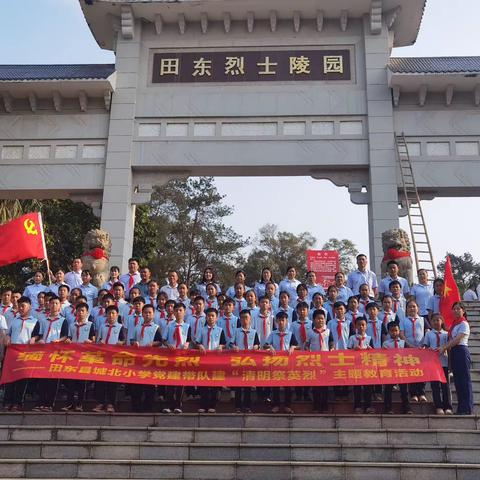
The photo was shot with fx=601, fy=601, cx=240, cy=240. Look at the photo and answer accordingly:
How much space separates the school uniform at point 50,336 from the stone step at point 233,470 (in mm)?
1302

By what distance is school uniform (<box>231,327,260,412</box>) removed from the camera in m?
6.27

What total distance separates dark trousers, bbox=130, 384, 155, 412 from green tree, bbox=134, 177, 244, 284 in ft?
58.3

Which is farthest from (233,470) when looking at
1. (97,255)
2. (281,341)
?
(97,255)

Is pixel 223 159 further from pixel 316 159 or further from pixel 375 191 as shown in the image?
pixel 375 191

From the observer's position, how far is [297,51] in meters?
11.9

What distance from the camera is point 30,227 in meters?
8.67

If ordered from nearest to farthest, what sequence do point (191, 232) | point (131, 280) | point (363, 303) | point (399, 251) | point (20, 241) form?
point (363, 303)
point (131, 280)
point (20, 241)
point (399, 251)
point (191, 232)

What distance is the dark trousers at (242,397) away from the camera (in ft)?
20.5

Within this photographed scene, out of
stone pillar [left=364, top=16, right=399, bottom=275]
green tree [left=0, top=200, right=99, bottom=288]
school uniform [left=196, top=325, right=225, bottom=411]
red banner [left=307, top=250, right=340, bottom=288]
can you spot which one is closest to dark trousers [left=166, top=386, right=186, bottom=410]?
school uniform [left=196, top=325, right=225, bottom=411]

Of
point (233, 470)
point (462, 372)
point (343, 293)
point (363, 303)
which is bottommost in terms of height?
point (233, 470)

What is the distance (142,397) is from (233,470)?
1.73m

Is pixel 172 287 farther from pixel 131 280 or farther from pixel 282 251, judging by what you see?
pixel 282 251

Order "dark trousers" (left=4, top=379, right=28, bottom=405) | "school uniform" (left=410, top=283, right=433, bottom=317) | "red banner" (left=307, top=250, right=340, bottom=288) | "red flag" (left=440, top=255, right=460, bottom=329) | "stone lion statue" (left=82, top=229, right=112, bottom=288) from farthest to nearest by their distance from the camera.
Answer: "red banner" (left=307, top=250, right=340, bottom=288) → "stone lion statue" (left=82, top=229, right=112, bottom=288) → "school uniform" (left=410, top=283, right=433, bottom=317) → "red flag" (left=440, top=255, right=460, bottom=329) → "dark trousers" (left=4, top=379, right=28, bottom=405)

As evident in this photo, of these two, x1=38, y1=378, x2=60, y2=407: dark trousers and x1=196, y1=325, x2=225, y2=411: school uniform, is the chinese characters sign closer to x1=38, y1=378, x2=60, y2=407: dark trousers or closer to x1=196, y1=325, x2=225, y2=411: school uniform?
x1=196, y1=325, x2=225, y2=411: school uniform
